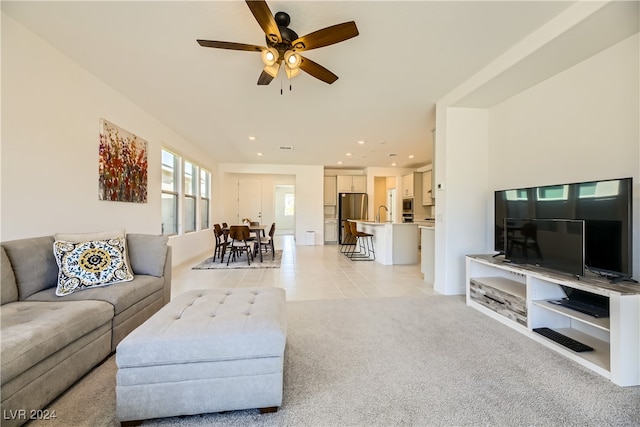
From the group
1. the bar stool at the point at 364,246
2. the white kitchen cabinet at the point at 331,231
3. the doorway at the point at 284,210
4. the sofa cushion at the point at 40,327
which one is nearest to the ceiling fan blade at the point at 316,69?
the sofa cushion at the point at 40,327

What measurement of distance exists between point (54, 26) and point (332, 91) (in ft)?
8.50

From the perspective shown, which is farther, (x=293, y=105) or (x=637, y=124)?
(x=293, y=105)

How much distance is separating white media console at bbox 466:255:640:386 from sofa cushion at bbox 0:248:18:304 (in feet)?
12.8

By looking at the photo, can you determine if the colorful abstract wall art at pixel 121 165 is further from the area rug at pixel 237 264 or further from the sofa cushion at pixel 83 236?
the area rug at pixel 237 264

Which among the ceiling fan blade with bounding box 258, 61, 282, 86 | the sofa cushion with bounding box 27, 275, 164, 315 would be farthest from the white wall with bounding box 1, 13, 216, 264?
the ceiling fan blade with bounding box 258, 61, 282, 86

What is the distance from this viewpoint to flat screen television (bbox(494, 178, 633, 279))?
1793 millimetres

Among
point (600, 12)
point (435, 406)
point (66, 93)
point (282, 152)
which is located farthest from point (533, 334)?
point (282, 152)

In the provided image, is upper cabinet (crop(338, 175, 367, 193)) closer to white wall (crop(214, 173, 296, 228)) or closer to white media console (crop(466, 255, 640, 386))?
white wall (crop(214, 173, 296, 228))

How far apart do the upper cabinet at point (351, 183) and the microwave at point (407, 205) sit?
134 centimetres

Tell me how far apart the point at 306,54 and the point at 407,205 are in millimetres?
6407

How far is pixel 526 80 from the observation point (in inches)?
103

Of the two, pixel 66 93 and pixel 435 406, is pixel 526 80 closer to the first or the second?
pixel 435 406

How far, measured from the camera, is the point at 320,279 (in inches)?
162

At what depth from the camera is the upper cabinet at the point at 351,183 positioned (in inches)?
340
